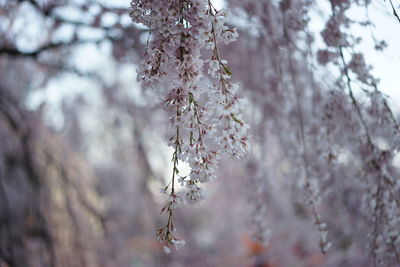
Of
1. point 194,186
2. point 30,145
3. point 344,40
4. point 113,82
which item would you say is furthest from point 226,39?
point 113,82

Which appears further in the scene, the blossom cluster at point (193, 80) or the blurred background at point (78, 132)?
the blurred background at point (78, 132)

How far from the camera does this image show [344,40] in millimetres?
1283

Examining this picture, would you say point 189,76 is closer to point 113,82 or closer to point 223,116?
point 223,116

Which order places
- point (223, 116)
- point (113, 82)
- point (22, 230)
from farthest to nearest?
point (113, 82), point (22, 230), point (223, 116)

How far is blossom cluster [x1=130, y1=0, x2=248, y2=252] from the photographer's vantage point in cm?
85

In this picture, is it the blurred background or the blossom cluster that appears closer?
the blossom cluster

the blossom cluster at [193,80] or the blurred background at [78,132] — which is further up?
the blurred background at [78,132]

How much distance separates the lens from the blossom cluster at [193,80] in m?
0.85

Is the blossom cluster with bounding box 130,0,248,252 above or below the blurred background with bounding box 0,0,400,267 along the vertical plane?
below

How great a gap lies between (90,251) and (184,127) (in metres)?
2.61

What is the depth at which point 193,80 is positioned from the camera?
0.87 metres

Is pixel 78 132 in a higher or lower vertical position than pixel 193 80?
higher

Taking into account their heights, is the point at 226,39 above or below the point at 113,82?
below

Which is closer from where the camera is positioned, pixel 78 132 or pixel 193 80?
pixel 193 80
